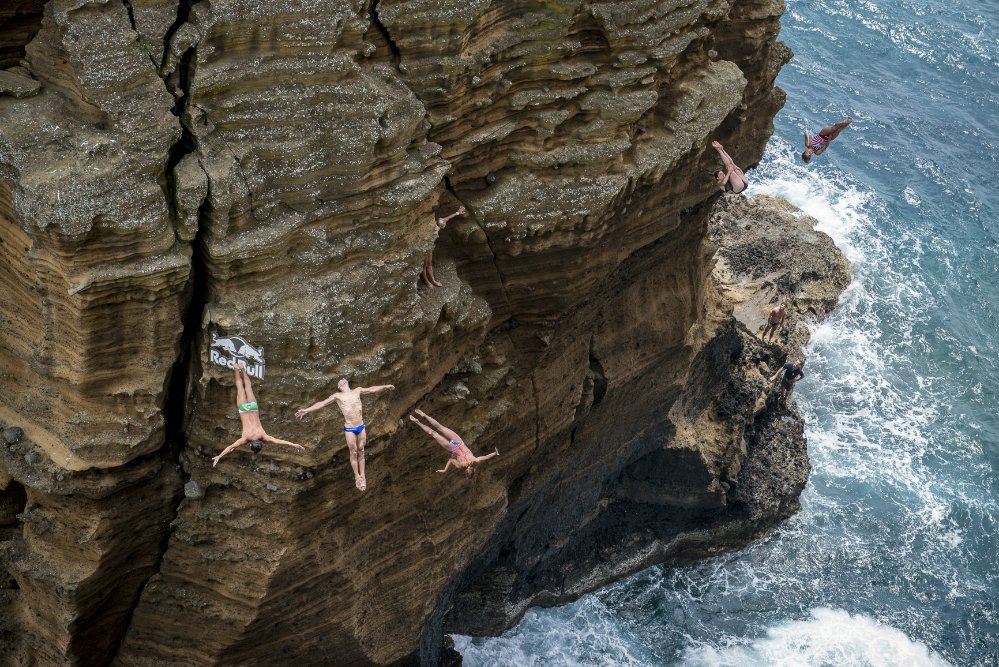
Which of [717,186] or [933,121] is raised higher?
[717,186]

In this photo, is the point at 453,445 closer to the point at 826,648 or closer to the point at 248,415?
the point at 248,415

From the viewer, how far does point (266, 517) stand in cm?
1809

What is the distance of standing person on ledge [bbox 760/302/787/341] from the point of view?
32.4 meters

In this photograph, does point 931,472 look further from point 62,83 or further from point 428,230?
point 62,83

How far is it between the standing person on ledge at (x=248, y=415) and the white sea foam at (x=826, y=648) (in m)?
14.6

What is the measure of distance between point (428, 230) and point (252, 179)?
3103 millimetres

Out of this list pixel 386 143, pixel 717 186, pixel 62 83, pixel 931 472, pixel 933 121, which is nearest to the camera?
pixel 62 83

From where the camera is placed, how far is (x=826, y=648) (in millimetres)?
28031

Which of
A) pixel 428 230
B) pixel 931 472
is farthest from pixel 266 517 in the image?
pixel 931 472

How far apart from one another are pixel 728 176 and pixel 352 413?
10.7 meters

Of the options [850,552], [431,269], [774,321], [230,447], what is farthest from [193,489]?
[774,321]

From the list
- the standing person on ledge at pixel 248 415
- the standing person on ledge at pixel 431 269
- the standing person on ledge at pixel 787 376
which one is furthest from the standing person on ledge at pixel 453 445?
the standing person on ledge at pixel 787 376

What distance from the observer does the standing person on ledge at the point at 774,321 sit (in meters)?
32.4

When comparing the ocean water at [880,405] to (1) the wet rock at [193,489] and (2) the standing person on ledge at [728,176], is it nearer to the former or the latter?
(2) the standing person on ledge at [728,176]
